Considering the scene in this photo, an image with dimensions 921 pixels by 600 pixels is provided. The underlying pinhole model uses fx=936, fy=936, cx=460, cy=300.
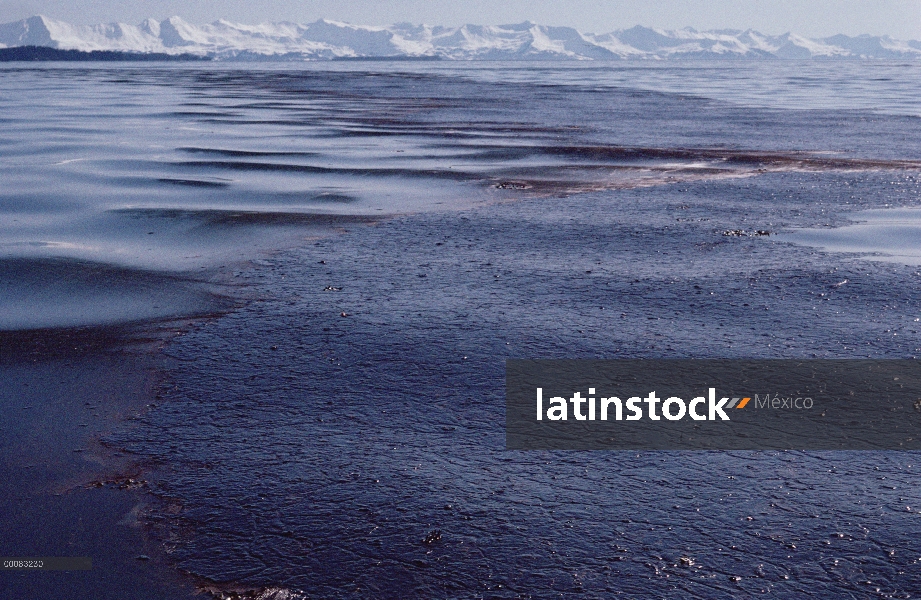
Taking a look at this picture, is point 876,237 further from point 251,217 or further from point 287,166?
point 287,166

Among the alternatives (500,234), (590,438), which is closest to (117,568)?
(590,438)

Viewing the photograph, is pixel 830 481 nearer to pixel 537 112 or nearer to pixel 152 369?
pixel 152 369

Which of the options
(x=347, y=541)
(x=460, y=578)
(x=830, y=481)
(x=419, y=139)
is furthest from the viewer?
(x=419, y=139)

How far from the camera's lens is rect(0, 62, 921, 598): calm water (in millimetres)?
3652

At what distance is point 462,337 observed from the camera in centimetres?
644

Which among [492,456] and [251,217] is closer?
[492,456]

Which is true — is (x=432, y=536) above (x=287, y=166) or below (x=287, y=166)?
below

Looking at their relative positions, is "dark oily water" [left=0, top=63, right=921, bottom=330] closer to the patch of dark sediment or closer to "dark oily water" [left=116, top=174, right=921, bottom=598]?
the patch of dark sediment

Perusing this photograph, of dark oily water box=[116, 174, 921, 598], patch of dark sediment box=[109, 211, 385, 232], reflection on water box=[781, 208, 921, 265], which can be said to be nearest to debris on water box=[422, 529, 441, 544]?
dark oily water box=[116, 174, 921, 598]

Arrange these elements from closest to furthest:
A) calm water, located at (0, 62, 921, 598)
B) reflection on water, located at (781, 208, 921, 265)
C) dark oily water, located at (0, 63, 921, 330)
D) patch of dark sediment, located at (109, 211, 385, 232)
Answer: calm water, located at (0, 62, 921, 598)
reflection on water, located at (781, 208, 921, 265)
dark oily water, located at (0, 63, 921, 330)
patch of dark sediment, located at (109, 211, 385, 232)

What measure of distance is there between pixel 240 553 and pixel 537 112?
95.6ft

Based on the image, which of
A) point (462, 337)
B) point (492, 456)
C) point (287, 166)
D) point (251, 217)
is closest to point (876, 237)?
point (462, 337)

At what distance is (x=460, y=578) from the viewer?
137 inches

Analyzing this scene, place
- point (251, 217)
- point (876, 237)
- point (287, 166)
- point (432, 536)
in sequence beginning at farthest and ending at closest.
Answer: point (287, 166) → point (251, 217) → point (876, 237) → point (432, 536)
